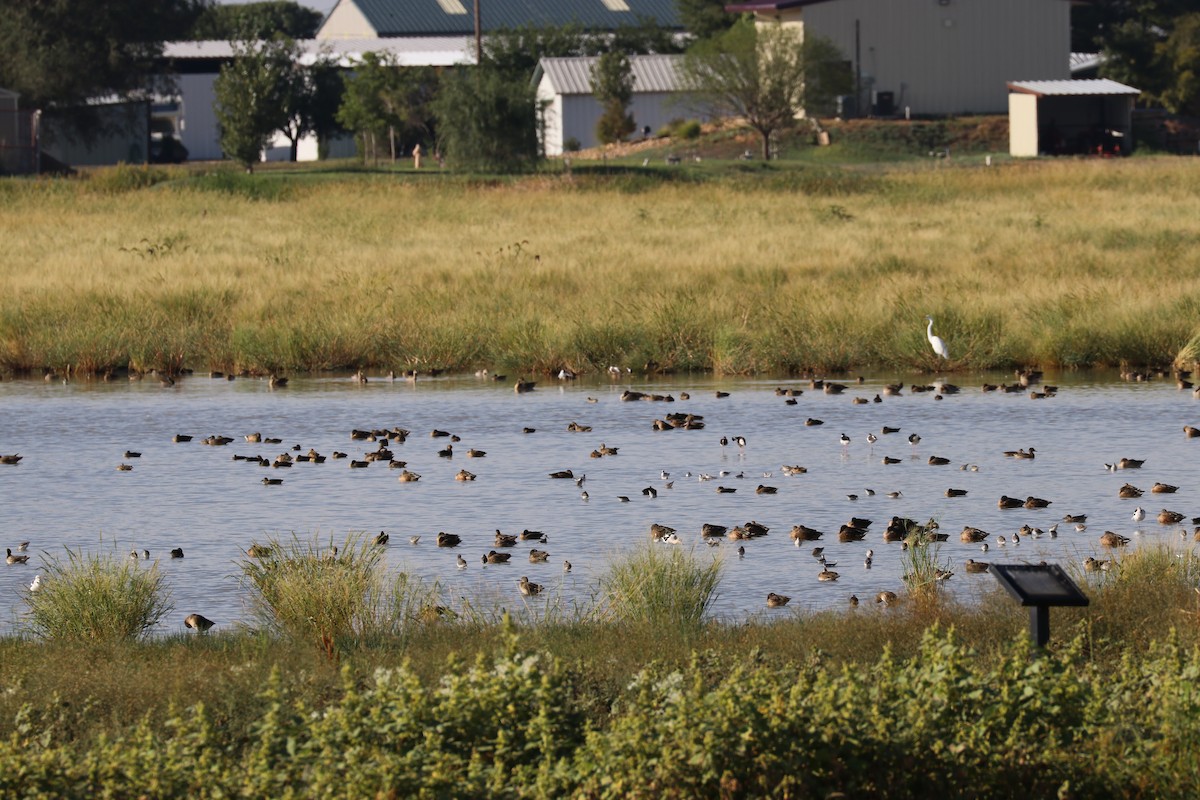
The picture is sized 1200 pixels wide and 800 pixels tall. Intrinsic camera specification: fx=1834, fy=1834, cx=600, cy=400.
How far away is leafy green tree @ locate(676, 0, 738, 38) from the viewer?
307 ft

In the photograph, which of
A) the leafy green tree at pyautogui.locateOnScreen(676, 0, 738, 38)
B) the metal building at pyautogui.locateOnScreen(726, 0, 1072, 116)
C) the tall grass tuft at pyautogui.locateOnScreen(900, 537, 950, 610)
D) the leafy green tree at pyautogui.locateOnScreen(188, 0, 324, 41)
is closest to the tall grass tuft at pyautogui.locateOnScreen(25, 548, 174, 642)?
the tall grass tuft at pyautogui.locateOnScreen(900, 537, 950, 610)

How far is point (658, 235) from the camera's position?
35375 millimetres

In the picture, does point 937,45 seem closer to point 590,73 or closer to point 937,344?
Answer: point 590,73

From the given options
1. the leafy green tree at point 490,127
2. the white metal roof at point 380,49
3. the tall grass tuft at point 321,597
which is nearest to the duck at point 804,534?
the tall grass tuft at point 321,597

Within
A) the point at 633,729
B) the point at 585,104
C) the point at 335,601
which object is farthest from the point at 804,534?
the point at 585,104

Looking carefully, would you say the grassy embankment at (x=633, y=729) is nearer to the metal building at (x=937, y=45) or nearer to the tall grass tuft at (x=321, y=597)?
the tall grass tuft at (x=321, y=597)

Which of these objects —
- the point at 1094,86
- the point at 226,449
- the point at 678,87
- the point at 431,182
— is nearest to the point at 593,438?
the point at 226,449

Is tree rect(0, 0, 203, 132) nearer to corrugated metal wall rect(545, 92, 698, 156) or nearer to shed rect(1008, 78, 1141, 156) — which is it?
corrugated metal wall rect(545, 92, 698, 156)

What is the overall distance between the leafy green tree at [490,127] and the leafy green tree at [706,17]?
36.2 m

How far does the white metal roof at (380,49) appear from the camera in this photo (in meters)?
99.9

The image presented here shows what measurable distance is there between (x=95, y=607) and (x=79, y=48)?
77183 millimetres

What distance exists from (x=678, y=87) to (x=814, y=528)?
7067 centimetres

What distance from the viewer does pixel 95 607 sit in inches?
413

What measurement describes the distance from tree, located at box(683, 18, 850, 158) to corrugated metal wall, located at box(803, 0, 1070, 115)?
7.81ft
